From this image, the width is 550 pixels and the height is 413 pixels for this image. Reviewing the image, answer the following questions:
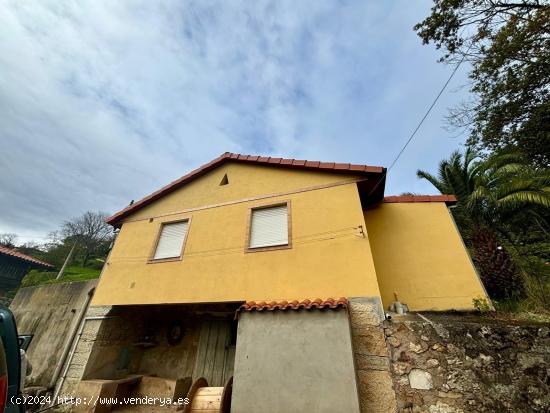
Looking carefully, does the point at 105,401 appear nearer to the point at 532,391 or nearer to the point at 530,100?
the point at 532,391

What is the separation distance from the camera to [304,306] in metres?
4.84

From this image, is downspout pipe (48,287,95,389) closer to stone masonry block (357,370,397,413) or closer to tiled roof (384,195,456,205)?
stone masonry block (357,370,397,413)

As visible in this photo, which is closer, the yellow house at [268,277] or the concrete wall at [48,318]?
the yellow house at [268,277]

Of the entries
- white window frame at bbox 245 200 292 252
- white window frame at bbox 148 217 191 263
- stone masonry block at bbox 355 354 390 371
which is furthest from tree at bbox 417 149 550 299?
white window frame at bbox 148 217 191 263

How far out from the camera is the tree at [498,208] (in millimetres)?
6332

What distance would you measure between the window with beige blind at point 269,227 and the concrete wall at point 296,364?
6.72 feet

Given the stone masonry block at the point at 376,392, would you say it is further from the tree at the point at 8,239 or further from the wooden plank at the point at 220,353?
the tree at the point at 8,239

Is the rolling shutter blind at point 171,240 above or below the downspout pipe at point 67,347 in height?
above

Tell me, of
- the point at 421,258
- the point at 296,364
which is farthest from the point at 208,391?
the point at 421,258

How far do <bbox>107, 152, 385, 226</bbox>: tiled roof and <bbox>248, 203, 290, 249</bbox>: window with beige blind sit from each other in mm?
1457

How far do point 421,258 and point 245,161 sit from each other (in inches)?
242

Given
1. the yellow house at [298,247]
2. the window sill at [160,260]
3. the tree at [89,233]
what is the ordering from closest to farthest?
the yellow house at [298,247] → the window sill at [160,260] → the tree at [89,233]

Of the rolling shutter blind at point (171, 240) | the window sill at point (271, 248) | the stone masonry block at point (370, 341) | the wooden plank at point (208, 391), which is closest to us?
the stone masonry block at point (370, 341)

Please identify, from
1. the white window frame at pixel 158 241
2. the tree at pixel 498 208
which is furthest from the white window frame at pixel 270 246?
the tree at pixel 498 208
